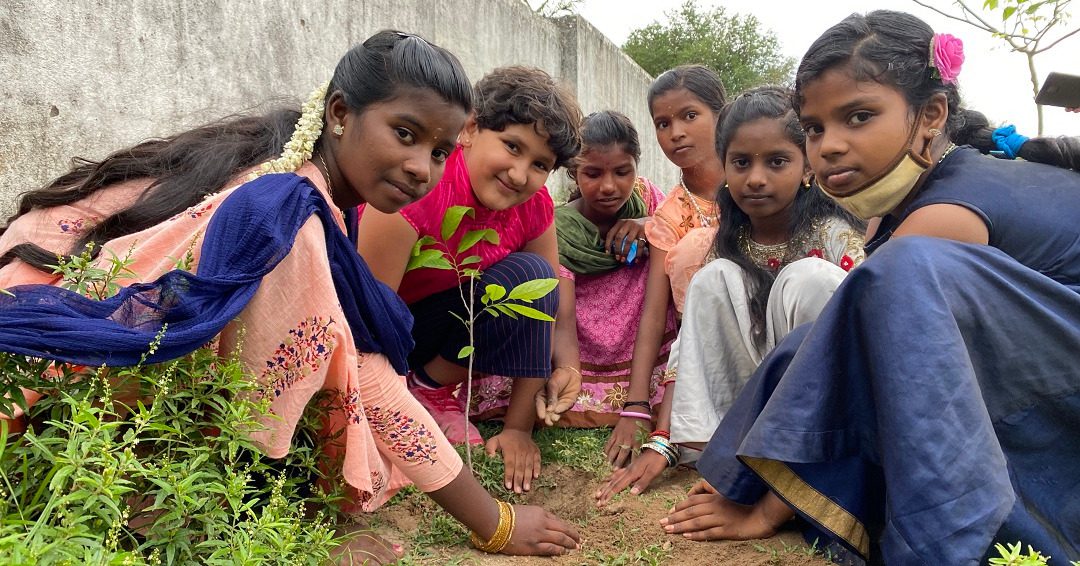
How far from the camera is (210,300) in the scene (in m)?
1.62

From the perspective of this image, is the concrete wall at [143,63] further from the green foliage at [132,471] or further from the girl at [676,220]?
the girl at [676,220]

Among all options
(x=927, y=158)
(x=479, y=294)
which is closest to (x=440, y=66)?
(x=479, y=294)

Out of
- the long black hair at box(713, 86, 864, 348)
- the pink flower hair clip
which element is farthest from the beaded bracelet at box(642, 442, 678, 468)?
the pink flower hair clip

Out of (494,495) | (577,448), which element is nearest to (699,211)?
(577,448)

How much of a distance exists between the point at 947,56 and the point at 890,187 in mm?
386

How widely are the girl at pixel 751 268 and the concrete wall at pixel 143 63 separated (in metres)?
1.55

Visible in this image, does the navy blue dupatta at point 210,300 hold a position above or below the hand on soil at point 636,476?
above

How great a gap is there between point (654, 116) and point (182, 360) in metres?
2.95

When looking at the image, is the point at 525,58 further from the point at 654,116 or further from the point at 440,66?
the point at 440,66

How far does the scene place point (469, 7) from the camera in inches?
267

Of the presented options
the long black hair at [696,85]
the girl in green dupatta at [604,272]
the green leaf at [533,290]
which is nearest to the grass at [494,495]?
the girl in green dupatta at [604,272]

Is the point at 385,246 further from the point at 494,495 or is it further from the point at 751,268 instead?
the point at 751,268

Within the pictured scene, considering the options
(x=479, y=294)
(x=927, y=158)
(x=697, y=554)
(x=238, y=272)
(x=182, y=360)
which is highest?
(x=927, y=158)

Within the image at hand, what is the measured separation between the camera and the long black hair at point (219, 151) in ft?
6.90
